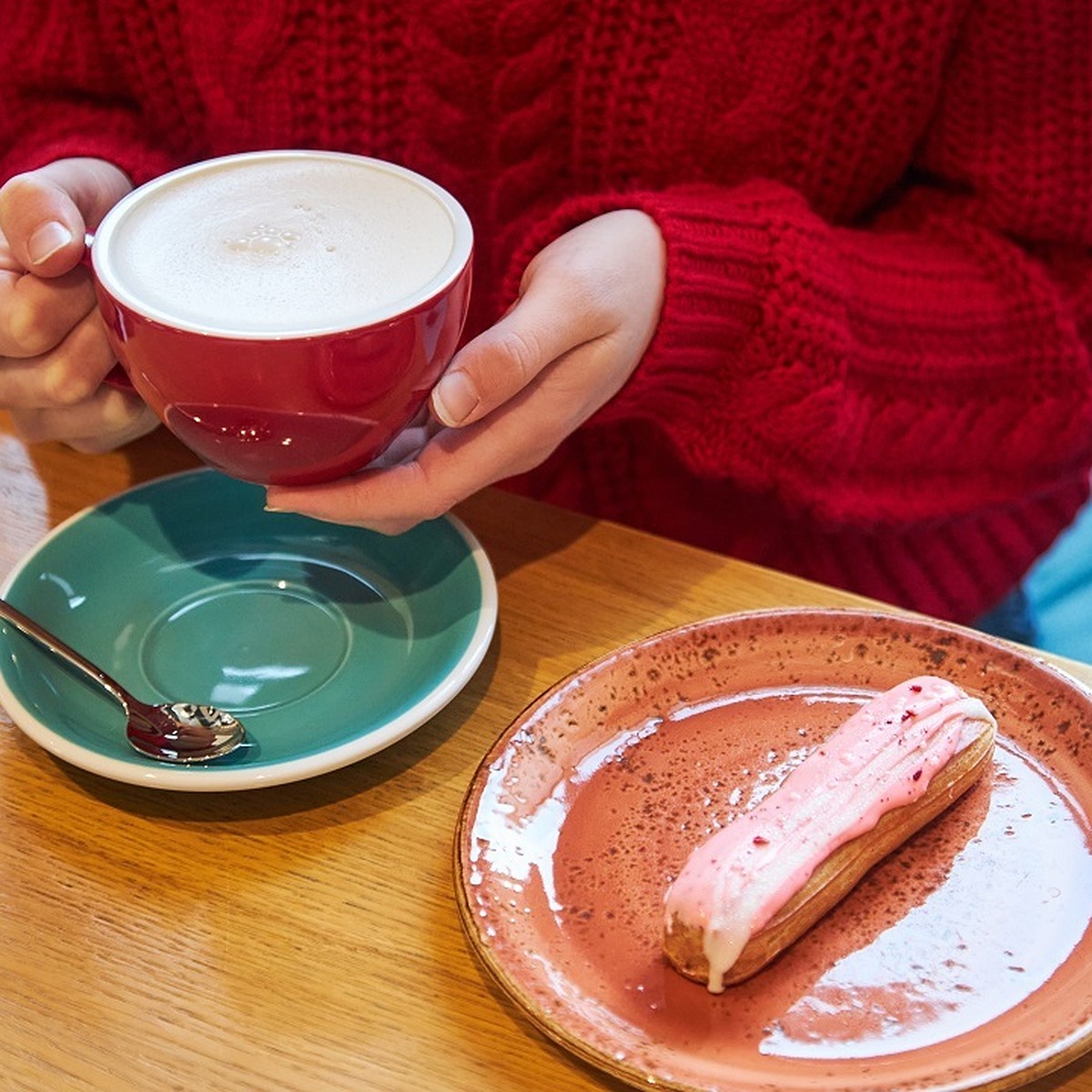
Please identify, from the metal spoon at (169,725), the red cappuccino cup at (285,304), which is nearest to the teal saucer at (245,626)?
the metal spoon at (169,725)

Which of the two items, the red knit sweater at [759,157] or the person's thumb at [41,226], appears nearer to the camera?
the person's thumb at [41,226]

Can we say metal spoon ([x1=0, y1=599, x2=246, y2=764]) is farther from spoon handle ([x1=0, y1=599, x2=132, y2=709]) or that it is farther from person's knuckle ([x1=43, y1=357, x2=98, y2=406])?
person's knuckle ([x1=43, y1=357, x2=98, y2=406])

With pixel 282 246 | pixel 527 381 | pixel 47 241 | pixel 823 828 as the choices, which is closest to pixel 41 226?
pixel 47 241

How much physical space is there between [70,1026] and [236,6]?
24.7 inches

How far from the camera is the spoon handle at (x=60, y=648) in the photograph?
2.15ft

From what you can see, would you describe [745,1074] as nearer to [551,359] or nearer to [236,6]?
[551,359]

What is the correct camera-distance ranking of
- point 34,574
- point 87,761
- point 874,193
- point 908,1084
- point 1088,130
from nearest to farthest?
point 908,1084 < point 87,761 < point 34,574 < point 1088,130 < point 874,193

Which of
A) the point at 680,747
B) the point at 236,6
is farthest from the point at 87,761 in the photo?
the point at 236,6

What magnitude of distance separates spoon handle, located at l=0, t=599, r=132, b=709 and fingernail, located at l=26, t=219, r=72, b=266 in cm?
17

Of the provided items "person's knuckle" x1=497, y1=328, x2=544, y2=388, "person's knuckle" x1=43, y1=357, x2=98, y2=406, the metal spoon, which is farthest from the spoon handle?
"person's knuckle" x1=497, y1=328, x2=544, y2=388

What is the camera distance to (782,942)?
0.53 m

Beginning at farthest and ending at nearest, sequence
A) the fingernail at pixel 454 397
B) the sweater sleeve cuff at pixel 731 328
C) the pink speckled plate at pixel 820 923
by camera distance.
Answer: the sweater sleeve cuff at pixel 731 328 < the fingernail at pixel 454 397 < the pink speckled plate at pixel 820 923

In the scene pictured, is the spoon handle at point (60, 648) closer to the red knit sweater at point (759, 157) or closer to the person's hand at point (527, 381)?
the person's hand at point (527, 381)

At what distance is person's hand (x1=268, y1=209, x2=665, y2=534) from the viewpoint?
25.0 inches
